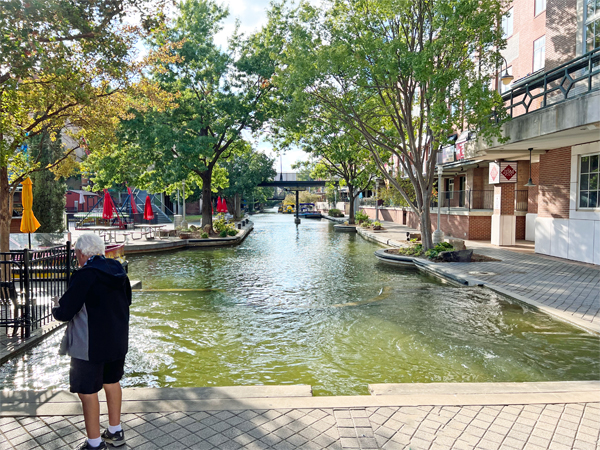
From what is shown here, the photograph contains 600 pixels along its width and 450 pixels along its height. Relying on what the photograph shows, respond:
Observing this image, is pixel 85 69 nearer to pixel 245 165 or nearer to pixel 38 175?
pixel 38 175

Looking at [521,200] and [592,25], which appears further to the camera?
[521,200]

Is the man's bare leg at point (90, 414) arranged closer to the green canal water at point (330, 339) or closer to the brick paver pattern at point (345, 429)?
the brick paver pattern at point (345, 429)

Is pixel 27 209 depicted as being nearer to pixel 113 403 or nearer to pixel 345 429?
pixel 113 403

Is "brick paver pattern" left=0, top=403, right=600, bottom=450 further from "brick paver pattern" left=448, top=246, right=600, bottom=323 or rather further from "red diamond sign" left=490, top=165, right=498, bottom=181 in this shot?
"red diamond sign" left=490, top=165, right=498, bottom=181

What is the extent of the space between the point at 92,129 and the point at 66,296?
8.80 meters

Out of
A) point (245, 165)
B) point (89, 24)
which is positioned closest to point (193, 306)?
point (89, 24)

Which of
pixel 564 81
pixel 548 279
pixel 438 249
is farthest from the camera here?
pixel 438 249

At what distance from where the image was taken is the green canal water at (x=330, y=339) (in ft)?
19.2

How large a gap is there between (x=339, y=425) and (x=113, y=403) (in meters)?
2.07

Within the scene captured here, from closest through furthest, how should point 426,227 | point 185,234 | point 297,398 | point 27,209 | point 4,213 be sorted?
point 297,398 → point 4,213 → point 27,209 → point 426,227 → point 185,234

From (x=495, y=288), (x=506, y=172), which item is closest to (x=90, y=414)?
A: (x=495, y=288)

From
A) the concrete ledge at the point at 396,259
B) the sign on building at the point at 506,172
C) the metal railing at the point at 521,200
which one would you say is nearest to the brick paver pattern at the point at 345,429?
the concrete ledge at the point at 396,259

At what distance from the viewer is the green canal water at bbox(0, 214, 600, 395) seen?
19.2ft

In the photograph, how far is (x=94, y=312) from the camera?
3.64m
